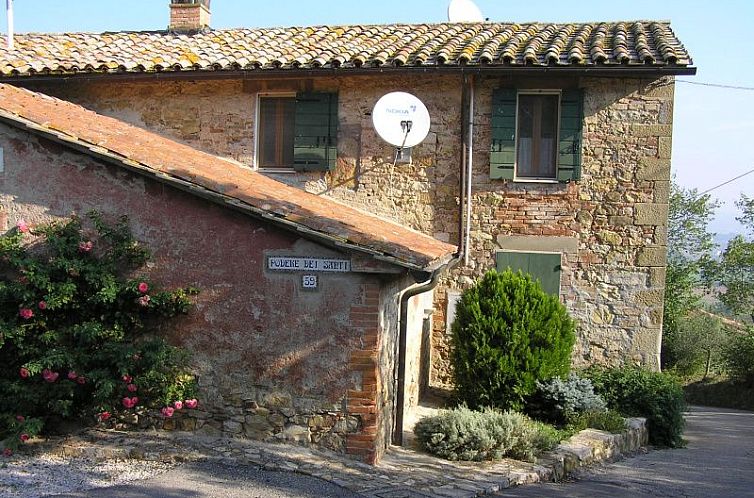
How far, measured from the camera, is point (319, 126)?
12.5 meters

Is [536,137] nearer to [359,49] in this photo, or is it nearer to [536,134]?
[536,134]

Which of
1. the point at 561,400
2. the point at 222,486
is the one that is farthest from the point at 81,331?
the point at 561,400

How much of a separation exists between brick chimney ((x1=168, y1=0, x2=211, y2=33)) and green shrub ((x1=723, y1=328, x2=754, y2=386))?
1621 cm

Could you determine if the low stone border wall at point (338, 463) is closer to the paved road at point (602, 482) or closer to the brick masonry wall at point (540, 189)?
the paved road at point (602, 482)

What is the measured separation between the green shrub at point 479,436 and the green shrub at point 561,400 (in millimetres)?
1182

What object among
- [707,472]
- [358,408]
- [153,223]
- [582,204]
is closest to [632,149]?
[582,204]

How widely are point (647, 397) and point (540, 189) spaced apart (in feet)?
11.1

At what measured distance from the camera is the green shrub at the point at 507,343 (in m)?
10.7

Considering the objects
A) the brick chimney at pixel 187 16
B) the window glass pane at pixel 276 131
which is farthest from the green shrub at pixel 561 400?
the brick chimney at pixel 187 16

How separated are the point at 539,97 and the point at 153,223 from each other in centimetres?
638

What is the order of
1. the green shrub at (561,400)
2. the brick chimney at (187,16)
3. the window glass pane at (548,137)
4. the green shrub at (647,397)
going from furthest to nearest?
the brick chimney at (187,16), the window glass pane at (548,137), the green shrub at (647,397), the green shrub at (561,400)

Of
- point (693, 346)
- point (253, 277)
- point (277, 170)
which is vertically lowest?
point (693, 346)

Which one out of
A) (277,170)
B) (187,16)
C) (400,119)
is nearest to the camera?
(400,119)

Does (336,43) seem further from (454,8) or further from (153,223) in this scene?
(153,223)
